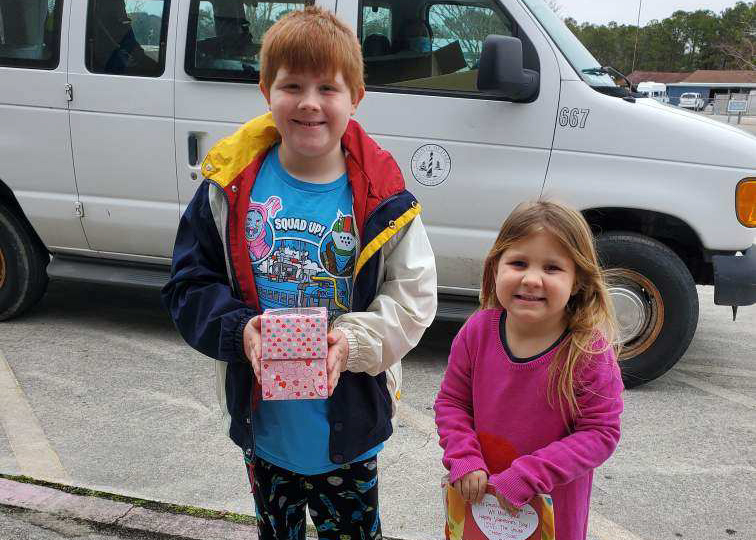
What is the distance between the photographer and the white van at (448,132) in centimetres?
410

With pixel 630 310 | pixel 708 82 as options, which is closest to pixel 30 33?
pixel 630 310

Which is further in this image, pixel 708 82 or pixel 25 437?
pixel 708 82

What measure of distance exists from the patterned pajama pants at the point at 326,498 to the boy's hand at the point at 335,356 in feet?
1.35

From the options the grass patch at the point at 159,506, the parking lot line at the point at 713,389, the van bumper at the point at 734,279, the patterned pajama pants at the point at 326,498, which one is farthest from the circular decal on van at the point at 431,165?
the patterned pajama pants at the point at 326,498

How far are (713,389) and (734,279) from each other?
70cm

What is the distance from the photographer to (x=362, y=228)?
188cm

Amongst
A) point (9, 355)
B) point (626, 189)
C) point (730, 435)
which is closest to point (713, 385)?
point (730, 435)

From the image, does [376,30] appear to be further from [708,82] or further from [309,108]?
[708,82]

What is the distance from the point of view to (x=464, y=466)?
5.92 feet

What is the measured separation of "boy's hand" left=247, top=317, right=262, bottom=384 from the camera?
1.65 meters

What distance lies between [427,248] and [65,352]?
3.36m

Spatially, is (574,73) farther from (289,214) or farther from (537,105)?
(289,214)

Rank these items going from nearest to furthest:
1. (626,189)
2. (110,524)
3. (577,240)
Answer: (577,240)
(110,524)
(626,189)

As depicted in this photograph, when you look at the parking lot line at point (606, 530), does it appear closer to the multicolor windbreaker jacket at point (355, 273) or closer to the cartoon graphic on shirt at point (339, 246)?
the multicolor windbreaker jacket at point (355, 273)
